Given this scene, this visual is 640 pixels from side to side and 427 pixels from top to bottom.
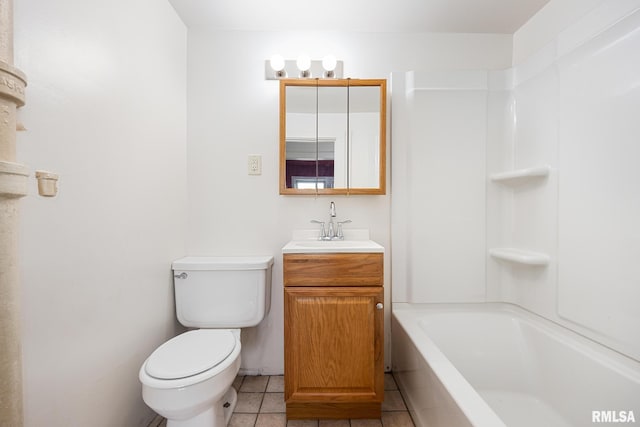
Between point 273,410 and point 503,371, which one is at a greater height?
point 503,371

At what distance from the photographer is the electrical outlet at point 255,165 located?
1.71m

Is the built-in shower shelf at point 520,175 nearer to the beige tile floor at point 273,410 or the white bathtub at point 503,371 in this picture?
the white bathtub at point 503,371

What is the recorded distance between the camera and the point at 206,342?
1206mm

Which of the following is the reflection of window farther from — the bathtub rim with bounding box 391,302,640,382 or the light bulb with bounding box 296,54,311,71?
the bathtub rim with bounding box 391,302,640,382

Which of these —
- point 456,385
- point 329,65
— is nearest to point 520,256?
point 456,385

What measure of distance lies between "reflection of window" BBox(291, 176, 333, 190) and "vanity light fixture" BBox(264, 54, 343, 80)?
0.61 m

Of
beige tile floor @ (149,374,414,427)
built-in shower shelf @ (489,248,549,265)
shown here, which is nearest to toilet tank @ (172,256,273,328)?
beige tile floor @ (149,374,414,427)

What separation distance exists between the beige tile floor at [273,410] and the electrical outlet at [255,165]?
1.28 m

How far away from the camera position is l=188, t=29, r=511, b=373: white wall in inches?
67.2

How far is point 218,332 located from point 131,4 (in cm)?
152

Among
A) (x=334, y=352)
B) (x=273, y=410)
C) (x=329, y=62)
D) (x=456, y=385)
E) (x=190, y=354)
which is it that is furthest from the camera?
(x=329, y=62)

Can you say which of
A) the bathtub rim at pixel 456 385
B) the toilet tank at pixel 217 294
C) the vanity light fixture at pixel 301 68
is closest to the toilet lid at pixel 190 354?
the toilet tank at pixel 217 294

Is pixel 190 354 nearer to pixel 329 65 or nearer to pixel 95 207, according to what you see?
pixel 95 207

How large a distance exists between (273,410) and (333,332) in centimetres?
57
